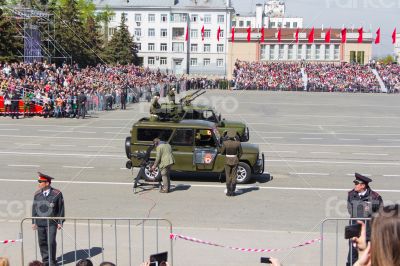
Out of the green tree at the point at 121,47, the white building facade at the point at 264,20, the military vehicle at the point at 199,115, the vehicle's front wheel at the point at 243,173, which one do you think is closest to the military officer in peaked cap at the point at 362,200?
the vehicle's front wheel at the point at 243,173

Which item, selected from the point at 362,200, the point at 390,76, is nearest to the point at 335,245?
the point at 362,200

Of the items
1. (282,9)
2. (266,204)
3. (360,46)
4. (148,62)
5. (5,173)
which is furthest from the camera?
(282,9)

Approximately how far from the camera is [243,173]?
16141 mm

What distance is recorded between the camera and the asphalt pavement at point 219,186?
1079 cm

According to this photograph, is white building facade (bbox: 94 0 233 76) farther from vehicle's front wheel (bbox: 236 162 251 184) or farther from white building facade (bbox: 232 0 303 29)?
vehicle's front wheel (bbox: 236 162 251 184)

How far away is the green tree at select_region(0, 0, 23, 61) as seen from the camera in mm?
49031

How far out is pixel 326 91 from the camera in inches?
2933

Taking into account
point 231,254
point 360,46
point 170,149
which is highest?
point 360,46

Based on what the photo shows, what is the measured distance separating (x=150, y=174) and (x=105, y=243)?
5594 mm

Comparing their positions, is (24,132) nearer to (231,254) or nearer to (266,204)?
(266,204)

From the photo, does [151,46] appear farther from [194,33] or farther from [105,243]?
[105,243]

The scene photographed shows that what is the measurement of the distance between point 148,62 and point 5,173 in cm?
10214

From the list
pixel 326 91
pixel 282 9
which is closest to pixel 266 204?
pixel 326 91

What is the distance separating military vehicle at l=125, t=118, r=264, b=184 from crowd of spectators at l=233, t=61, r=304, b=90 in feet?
192
